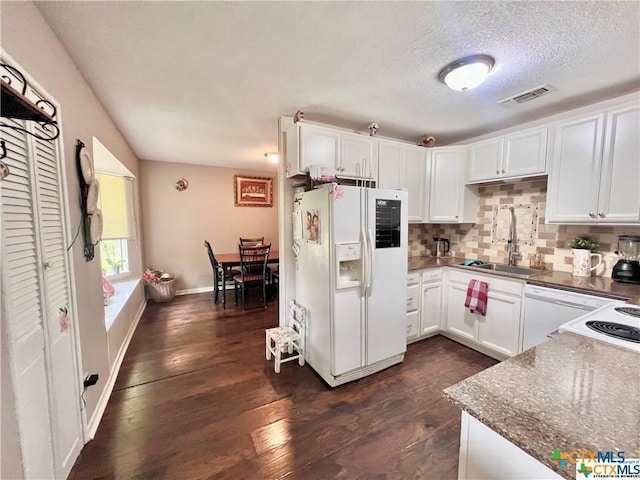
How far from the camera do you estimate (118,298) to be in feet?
9.89

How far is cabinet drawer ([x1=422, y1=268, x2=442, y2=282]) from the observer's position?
2.84 m

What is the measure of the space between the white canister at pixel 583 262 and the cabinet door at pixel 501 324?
22.0 inches

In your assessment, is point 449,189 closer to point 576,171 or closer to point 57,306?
point 576,171

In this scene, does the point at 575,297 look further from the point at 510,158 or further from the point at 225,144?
the point at 225,144

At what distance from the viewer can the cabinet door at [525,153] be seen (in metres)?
2.36

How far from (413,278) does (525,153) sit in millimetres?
1597

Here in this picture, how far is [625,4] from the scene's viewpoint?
1.21 meters

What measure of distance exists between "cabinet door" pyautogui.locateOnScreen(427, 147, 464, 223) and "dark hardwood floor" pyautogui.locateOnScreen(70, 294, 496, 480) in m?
1.51

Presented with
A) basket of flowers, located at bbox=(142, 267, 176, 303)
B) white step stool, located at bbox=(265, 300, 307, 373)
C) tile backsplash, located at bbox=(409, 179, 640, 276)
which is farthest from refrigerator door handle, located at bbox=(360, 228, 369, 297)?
basket of flowers, located at bbox=(142, 267, 176, 303)

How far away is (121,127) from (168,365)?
102 inches

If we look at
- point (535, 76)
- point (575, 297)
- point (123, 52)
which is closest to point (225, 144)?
point (123, 52)

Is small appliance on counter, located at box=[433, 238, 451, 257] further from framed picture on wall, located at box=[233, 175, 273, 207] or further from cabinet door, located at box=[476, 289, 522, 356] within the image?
framed picture on wall, located at box=[233, 175, 273, 207]


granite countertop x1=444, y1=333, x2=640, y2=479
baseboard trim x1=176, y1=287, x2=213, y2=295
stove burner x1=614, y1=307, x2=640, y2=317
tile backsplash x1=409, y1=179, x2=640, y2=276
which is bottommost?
baseboard trim x1=176, y1=287, x2=213, y2=295

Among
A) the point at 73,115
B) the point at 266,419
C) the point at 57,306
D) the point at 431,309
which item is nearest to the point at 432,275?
the point at 431,309
